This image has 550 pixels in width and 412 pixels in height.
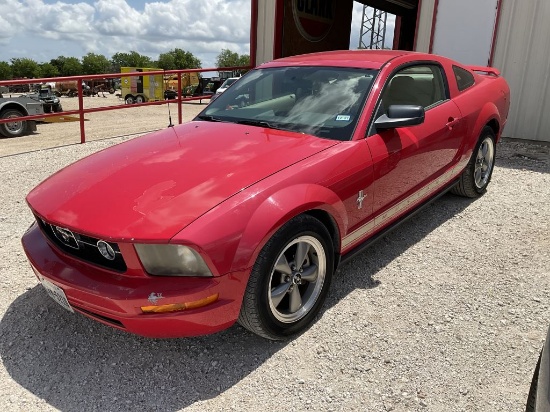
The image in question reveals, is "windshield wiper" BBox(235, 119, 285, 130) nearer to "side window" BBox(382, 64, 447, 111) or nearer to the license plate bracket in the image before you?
"side window" BBox(382, 64, 447, 111)

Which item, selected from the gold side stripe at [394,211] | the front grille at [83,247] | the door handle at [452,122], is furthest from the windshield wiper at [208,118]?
the door handle at [452,122]

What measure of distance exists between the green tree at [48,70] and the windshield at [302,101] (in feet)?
427

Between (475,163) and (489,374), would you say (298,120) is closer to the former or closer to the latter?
(489,374)

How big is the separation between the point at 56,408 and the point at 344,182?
1.94 m

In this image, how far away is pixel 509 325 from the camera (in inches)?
115

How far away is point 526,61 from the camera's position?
7949 mm

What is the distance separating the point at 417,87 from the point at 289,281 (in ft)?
6.96

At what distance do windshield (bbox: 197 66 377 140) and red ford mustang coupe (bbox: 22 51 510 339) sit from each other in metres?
0.01

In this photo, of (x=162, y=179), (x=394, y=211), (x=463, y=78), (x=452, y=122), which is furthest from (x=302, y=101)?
(x=463, y=78)

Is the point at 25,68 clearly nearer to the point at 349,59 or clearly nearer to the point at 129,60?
the point at 129,60

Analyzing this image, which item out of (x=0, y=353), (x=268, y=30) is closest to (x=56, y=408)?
(x=0, y=353)

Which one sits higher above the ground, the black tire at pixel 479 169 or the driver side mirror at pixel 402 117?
the driver side mirror at pixel 402 117

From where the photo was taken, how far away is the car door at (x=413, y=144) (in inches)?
128

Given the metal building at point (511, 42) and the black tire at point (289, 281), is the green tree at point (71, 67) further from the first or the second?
the black tire at point (289, 281)
